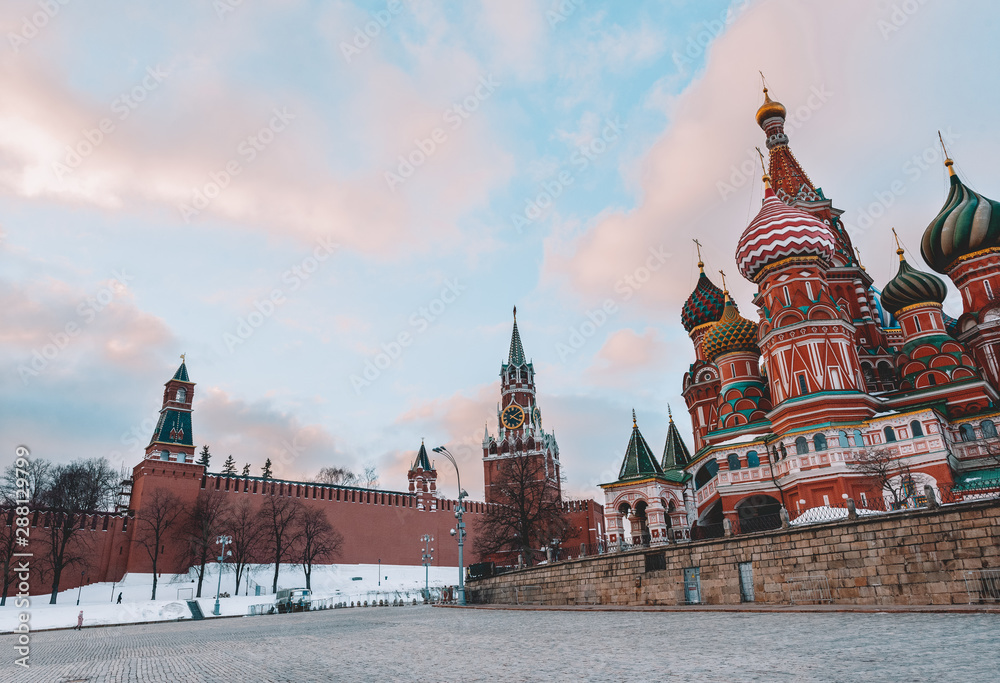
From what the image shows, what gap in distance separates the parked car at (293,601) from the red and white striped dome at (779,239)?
93.4 ft

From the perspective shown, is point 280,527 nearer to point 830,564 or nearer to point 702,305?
point 702,305

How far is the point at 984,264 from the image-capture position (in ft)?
97.7

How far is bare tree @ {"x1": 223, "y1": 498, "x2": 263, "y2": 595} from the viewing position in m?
42.0

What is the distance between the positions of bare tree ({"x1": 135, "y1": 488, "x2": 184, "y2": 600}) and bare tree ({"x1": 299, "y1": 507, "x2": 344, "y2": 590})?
851cm

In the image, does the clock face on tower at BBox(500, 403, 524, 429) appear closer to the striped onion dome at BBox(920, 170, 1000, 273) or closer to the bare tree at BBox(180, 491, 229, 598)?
the bare tree at BBox(180, 491, 229, 598)

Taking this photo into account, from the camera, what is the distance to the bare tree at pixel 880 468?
22.9m

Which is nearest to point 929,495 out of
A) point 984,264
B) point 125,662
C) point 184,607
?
point 125,662

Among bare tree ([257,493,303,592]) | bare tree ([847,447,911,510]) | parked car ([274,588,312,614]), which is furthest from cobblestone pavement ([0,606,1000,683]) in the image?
bare tree ([257,493,303,592])

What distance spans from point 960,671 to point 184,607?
3593cm

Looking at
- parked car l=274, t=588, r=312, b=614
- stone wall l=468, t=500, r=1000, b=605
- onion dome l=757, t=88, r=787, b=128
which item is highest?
onion dome l=757, t=88, r=787, b=128

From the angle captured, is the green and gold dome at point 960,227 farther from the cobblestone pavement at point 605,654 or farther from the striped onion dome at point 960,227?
the cobblestone pavement at point 605,654

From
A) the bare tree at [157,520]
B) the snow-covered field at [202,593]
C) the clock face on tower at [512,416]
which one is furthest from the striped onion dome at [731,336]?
the bare tree at [157,520]

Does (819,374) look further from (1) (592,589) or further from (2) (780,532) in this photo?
(1) (592,589)

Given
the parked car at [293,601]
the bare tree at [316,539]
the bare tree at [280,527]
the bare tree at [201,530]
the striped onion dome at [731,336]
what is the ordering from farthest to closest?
the bare tree at [316,539] < the bare tree at [280,527] < the bare tree at [201,530] < the parked car at [293,601] < the striped onion dome at [731,336]
